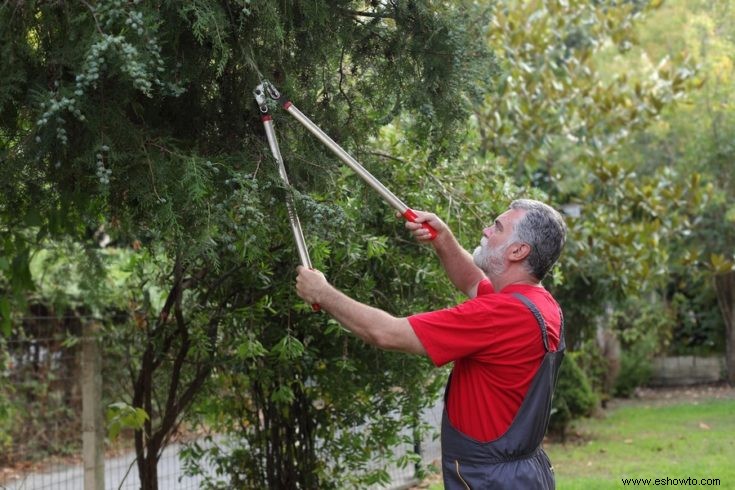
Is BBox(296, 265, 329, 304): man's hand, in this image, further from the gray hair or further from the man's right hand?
the gray hair

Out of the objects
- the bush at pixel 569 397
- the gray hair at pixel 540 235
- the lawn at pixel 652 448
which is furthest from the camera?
the bush at pixel 569 397

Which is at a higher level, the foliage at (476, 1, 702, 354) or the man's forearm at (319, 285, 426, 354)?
the foliage at (476, 1, 702, 354)

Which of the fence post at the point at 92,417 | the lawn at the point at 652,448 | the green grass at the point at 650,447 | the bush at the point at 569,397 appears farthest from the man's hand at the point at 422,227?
the bush at the point at 569,397

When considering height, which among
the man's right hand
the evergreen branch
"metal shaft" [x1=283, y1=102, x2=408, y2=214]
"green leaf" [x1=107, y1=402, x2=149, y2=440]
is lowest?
"green leaf" [x1=107, y1=402, x2=149, y2=440]

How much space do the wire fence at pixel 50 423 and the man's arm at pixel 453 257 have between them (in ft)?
9.66

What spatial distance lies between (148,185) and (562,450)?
9849mm

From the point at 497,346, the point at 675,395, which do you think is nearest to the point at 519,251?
the point at 497,346

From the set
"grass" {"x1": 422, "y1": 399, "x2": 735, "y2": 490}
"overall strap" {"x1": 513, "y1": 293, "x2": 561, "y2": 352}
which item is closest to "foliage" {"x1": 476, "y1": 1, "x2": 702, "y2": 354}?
"grass" {"x1": 422, "y1": 399, "x2": 735, "y2": 490}

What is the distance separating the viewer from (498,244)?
382cm

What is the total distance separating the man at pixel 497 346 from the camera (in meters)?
3.55

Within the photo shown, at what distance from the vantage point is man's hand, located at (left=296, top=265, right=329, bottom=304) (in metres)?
3.59

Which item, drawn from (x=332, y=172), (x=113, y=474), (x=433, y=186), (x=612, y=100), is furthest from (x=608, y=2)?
(x=332, y=172)

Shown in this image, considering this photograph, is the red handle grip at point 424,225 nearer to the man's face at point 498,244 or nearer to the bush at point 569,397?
the man's face at point 498,244

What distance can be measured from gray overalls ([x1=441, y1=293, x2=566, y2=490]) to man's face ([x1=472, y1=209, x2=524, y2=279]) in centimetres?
20
